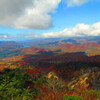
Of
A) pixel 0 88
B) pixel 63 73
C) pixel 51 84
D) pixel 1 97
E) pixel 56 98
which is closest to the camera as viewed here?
pixel 56 98

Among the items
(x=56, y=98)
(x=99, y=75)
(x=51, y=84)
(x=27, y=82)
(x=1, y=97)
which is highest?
(x=56, y=98)

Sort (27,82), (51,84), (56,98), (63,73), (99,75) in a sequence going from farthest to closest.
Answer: (63,73), (99,75), (27,82), (51,84), (56,98)

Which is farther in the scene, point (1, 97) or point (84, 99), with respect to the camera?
point (1, 97)

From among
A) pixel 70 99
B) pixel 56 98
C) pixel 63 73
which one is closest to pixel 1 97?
pixel 56 98

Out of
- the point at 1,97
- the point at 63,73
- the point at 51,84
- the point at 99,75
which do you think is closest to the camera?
the point at 1,97

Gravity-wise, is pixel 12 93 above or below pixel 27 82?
above

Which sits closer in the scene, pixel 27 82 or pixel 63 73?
pixel 27 82

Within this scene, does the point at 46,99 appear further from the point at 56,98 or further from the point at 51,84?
the point at 51,84

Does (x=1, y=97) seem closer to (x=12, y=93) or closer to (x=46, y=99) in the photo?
(x=12, y=93)

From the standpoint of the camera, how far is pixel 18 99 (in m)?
8.67

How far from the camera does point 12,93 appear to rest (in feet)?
35.4

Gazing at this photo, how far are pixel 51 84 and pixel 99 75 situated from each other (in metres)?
62.9

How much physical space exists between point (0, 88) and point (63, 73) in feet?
401

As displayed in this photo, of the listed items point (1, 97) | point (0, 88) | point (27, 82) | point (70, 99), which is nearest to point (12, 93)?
point (1, 97)
